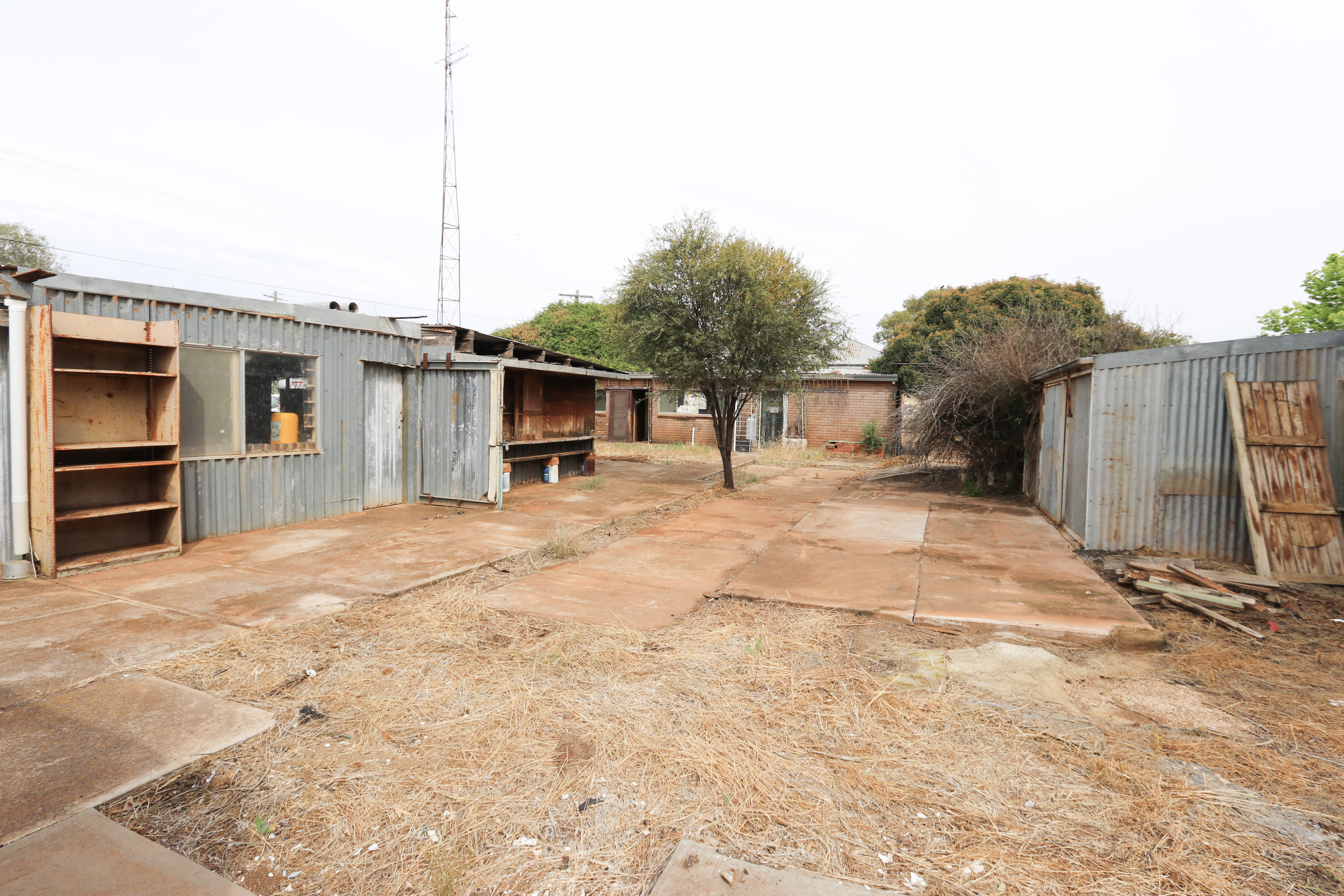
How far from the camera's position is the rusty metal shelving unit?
5.63 meters

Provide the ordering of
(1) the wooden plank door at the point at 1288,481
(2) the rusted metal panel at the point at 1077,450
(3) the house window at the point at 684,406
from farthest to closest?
(3) the house window at the point at 684,406 → (2) the rusted metal panel at the point at 1077,450 → (1) the wooden plank door at the point at 1288,481

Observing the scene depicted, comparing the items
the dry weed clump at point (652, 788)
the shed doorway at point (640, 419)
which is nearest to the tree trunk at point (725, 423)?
the dry weed clump at point (652, 788)

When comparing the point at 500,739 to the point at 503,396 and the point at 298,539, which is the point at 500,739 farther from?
the point at 503,396

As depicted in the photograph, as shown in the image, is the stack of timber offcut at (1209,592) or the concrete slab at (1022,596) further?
the stack of timber offcut at (1209,592)

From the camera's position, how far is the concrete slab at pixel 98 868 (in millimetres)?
2182

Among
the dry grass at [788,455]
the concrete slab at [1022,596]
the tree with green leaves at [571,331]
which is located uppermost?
the tree with green leaves at [571,331]

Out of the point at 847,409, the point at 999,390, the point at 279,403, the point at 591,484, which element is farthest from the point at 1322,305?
the point at 279,403

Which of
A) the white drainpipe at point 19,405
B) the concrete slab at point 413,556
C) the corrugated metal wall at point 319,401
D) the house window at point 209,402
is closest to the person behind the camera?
the white drainpipe at point 19,405

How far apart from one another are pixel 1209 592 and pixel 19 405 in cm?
1032

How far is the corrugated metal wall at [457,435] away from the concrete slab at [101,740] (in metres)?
6.24

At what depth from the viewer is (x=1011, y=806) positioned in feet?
8.85

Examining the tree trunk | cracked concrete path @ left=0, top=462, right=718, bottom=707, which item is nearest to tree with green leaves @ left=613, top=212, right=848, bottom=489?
the tree trunk

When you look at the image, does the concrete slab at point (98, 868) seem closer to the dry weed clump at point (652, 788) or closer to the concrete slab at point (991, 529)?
the dry weed clump at point (652, 788)

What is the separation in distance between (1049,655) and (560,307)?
39009 mm
